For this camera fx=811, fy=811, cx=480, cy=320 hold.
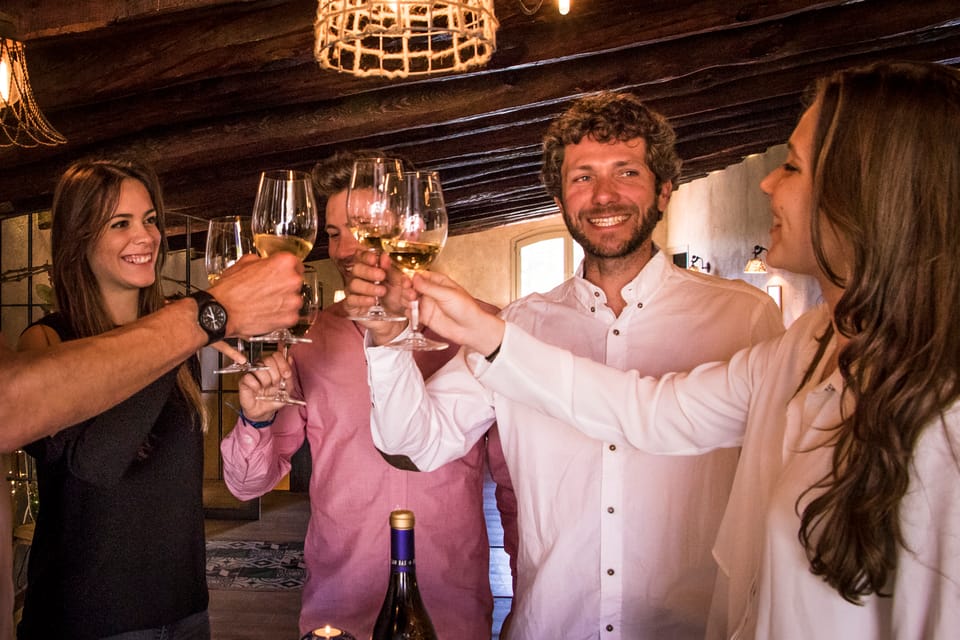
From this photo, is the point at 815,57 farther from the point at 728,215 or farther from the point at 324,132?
the point at 728,215

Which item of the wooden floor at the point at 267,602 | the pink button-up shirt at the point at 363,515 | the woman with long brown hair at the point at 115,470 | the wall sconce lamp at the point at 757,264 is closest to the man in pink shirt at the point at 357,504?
the pink button-up shirt at the point at 363,515

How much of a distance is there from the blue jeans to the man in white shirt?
25.9 inches

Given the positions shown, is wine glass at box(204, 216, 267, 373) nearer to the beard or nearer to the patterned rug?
the beard

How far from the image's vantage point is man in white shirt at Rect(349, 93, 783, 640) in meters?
1.70

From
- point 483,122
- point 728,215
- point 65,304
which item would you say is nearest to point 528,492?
point 65,304

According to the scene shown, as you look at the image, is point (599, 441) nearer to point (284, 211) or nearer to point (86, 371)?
point (284, 211)

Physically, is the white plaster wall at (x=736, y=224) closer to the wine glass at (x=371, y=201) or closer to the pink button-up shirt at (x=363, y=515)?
the pink button-up shirt at (x=363, y=515)

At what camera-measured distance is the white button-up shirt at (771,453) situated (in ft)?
3.26

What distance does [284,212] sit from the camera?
1.39 meters

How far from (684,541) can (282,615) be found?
371cm

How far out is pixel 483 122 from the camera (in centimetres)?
557

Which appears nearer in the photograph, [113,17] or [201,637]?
[201,637]

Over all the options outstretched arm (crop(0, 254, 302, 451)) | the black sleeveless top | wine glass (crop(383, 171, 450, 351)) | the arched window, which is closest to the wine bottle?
wine glass (crop(383, 171, 450, 351))

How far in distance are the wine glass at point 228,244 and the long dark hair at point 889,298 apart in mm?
1006
